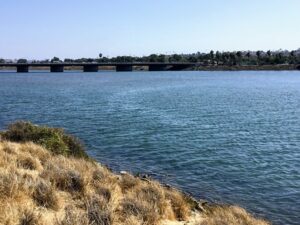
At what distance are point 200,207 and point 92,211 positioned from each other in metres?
6.40

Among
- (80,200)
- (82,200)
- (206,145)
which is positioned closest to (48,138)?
(80,200)

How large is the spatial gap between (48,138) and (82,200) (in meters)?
11.0

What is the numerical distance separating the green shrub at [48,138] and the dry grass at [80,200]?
15.8ft

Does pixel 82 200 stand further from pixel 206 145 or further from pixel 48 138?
pixel 206 145

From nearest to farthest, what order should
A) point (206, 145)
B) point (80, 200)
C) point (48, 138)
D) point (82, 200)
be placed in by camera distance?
1. point (82, 200)
2. point (80, 200)
3. point (48, 138)
4. point (206, 145)

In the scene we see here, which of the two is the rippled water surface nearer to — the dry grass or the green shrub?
the green shrub

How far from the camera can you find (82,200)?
13.0 meters

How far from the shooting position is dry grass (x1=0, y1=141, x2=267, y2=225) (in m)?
10.7

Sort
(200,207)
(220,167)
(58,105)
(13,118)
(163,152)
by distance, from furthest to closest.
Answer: (58,105), (13,118), (163,152), (220,167), (200,207)

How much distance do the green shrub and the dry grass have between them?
4808mm

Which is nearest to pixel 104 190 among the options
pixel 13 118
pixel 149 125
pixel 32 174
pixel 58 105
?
pixel 32 174

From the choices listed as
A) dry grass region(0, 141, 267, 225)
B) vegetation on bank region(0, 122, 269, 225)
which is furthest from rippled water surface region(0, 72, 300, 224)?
dry grass region(0, 141, 267, 225)

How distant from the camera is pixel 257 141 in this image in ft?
111

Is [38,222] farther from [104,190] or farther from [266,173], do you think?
[266,173]
